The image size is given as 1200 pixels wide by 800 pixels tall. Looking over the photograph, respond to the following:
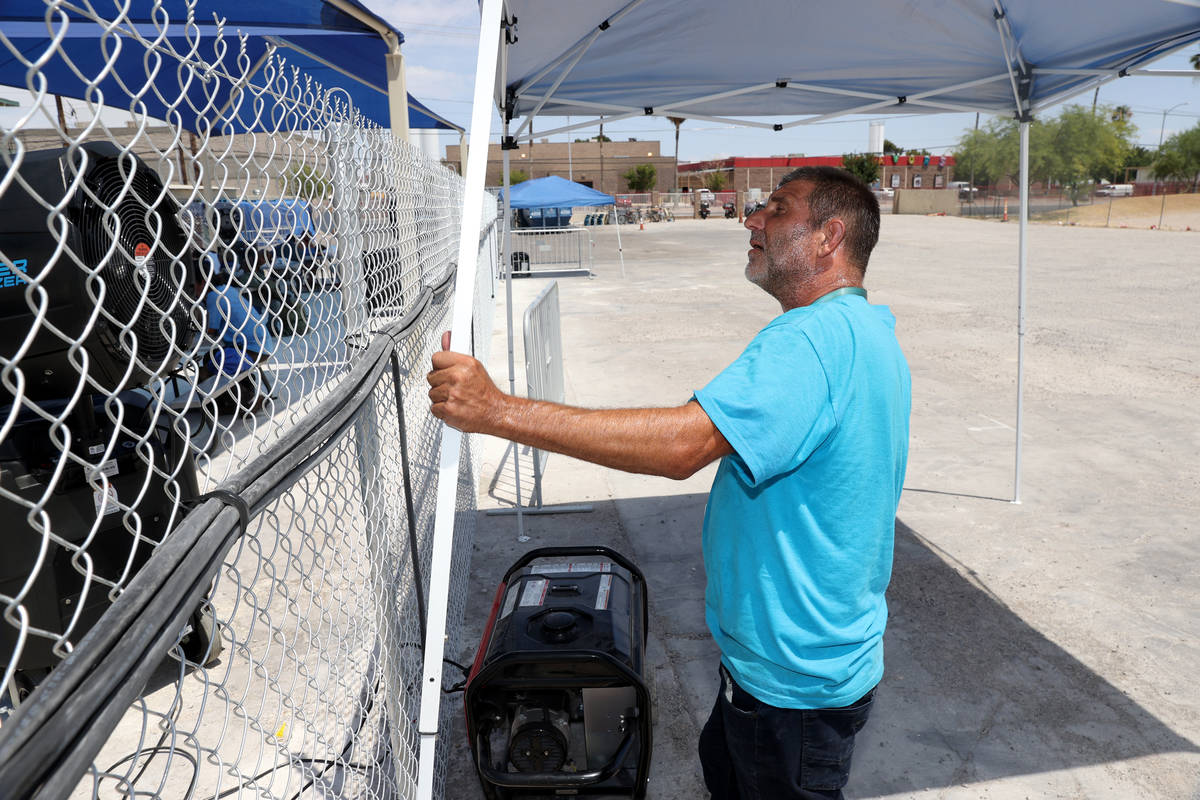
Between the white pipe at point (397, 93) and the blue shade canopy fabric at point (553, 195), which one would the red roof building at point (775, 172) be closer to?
the blue shade canopy fabric at point (553, 195)

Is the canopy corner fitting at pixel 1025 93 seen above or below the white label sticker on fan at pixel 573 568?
above

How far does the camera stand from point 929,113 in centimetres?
579

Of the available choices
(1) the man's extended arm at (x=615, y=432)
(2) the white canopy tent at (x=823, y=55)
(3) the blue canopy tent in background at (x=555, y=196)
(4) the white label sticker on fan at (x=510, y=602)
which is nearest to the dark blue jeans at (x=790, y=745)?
(1) the man's extended arm at (x=615, y=432)

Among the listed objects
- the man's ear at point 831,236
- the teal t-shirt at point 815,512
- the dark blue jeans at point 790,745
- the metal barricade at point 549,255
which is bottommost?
the dark blue jeans at point 790,745

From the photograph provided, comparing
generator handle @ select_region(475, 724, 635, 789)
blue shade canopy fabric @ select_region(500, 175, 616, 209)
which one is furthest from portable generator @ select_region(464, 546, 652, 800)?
blue shade canopy fabric @ select_region(500, 175, 616, 209)

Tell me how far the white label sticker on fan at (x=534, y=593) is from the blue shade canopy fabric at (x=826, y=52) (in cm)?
259

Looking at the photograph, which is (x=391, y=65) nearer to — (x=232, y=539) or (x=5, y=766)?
(x=232, y=539)

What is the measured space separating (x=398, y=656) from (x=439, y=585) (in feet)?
2.85

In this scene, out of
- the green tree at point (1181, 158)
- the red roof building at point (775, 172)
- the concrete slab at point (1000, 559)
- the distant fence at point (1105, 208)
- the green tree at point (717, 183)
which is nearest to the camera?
the concrete slab at point (1000, 559)

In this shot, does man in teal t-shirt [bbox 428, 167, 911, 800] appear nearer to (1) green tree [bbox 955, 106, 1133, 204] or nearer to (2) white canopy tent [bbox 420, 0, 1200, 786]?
(2) white canopy tent [bbox 420, 0, 1200, 786]

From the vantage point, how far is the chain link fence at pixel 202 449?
0.94m

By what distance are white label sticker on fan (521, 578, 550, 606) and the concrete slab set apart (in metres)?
0.69

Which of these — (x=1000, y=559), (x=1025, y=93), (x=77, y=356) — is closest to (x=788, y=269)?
(x=77, y=356)

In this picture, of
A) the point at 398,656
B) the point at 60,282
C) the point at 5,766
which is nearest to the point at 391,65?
the point at 60,282
